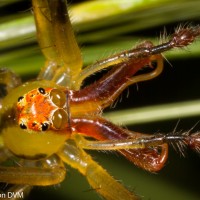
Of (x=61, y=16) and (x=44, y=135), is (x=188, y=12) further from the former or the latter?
(x=44, y=135)

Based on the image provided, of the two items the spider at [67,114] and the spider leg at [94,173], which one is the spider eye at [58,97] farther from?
the spider leg at [94,173]

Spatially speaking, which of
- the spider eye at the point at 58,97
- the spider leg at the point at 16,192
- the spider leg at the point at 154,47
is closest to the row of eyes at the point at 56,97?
the spider eye at the point at 58,97

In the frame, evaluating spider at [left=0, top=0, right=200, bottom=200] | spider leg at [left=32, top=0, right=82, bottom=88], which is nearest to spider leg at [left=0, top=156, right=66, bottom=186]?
spider at [left=0, top=0, right=200, bottom=200]

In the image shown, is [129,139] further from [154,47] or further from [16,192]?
[16,192]

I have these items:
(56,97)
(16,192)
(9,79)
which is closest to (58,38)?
(56,97)

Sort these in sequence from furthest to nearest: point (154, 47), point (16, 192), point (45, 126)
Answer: point (16, 192) → point (45, 126) → point (154, 47)

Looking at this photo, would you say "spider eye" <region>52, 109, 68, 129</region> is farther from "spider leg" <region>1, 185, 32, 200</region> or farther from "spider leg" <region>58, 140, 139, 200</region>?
"spider leg" <region>1, 185, 32, 200</region>

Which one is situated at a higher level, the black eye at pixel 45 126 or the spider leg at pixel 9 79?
the spider leg at pixel 9 79
